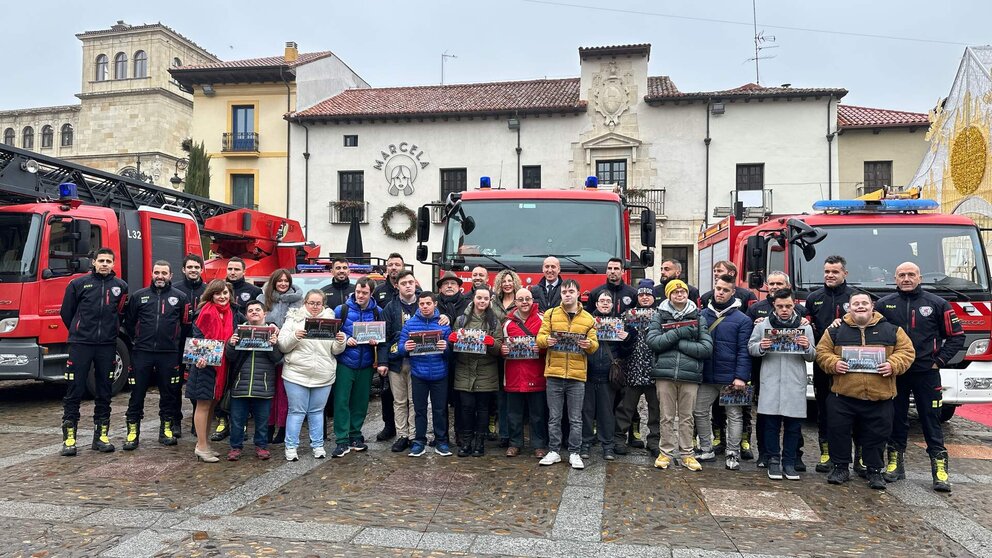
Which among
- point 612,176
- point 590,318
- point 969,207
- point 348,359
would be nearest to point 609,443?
point 590,318

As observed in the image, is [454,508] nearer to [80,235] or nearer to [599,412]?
[599,412]

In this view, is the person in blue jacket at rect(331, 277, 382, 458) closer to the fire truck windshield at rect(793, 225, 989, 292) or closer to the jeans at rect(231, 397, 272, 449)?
the jeans at rect(231, 397, 272, 449)

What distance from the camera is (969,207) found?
13.6 metres

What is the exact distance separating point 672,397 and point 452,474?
7.12 ft

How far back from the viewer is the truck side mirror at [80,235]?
922 cm

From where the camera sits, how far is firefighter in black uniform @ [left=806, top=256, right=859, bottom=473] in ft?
21.2

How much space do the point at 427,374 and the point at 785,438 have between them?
133 inches

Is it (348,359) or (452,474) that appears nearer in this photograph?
(452,474)

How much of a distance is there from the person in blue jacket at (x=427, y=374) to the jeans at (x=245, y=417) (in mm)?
1407

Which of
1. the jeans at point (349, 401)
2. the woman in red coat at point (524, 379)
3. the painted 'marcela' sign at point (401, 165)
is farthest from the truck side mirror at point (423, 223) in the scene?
the painted 'marcela' sign at point (401, 165)

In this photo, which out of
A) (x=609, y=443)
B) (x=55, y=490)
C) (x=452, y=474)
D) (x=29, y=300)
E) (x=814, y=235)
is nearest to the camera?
(x=55, y=490)

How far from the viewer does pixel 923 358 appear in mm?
6109

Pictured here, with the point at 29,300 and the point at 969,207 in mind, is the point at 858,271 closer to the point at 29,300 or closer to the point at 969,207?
the point at 969,207

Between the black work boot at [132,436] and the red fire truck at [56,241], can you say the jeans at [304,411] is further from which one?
the red fire truck at [56,241]
